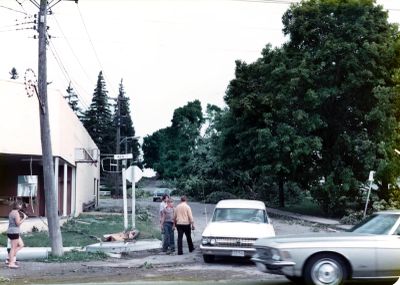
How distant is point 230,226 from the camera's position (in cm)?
1563

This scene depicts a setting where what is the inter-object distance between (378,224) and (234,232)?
200 inches

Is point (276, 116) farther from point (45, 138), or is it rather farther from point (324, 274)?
point (324, 274)

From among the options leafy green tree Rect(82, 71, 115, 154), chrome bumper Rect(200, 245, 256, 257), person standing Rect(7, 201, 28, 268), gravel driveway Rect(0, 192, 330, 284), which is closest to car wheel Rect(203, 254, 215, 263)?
gravel driveway Rect(0, 192, 330, 284)

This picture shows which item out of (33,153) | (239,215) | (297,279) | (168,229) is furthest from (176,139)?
(297,279)

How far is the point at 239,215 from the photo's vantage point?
54.6 feet

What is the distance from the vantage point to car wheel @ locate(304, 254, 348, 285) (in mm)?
10102

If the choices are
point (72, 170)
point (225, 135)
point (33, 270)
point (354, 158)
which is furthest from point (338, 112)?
point (33, 270)

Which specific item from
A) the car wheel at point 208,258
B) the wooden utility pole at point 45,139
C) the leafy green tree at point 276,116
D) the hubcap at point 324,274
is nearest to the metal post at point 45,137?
the wooden utility pole at point 45,139

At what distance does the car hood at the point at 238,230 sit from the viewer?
15.1m

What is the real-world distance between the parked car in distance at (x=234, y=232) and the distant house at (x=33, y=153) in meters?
10.5

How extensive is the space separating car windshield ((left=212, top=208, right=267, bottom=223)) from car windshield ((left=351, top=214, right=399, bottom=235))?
540cm

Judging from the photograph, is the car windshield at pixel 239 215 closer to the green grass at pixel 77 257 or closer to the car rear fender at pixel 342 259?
the green grass at pixel 77 257

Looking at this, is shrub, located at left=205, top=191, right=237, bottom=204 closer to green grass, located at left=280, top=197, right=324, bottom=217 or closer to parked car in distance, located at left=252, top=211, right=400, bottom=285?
green grass, located at left=280, top=197, right=324, bottom=217

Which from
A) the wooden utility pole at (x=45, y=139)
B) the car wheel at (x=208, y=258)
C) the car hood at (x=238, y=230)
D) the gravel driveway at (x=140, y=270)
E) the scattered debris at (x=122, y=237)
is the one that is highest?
the wooden utility pole at (x=45, y=139)
